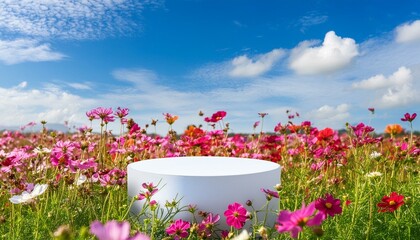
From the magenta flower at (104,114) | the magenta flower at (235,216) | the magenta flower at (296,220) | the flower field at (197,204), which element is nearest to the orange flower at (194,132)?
the flower field at (197,204)

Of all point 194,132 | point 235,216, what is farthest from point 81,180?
point 194,132

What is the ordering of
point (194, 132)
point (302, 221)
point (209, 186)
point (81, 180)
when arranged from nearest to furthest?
point (302, 221)
point (209, 186)
point (81, 180)
point (194, 132)

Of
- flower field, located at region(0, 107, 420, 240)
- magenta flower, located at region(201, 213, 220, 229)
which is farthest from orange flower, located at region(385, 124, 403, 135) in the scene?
magenta flower, located at region(201, 213, 220, 229)

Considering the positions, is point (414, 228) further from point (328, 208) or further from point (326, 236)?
point (328, 208)

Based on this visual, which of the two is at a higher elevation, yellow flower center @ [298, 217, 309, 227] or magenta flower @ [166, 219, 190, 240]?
yellow flower center @ [298, 217, 309, 227]

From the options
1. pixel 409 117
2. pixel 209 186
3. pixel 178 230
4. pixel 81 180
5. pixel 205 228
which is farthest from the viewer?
pixel 409 117

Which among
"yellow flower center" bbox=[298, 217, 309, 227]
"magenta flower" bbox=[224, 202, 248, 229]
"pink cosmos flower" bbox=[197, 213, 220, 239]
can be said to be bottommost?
"pink cosmos flower" bbox=[197, 213, 220, 239]

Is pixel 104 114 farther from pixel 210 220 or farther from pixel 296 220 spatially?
pixel 296 220

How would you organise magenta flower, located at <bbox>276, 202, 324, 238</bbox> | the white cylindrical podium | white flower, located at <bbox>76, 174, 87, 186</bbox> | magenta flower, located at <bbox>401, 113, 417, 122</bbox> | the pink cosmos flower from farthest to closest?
magenta flower, located at <bbox>401, 113, 417, 122</bbox>
white flower, located at <bbox>76, 174, 87, 186</bbox>
the white cylindrical podium
the pink cosmos flower
magenta flower, located at <bbox>276, 202, 324, 238</bbox>

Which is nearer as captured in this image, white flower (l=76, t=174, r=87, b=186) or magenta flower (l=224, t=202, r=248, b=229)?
magenta flower (l=224, t=202, r=248, b=229)

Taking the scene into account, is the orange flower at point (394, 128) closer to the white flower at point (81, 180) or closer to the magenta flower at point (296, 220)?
the white flower at point (81, 180)

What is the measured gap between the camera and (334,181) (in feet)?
9.93

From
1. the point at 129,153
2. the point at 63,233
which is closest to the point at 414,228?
the point at 129,153

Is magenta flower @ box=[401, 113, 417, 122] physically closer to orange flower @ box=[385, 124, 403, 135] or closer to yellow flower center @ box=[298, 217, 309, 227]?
orange flower @ box=[385, 124, 403, 135]
